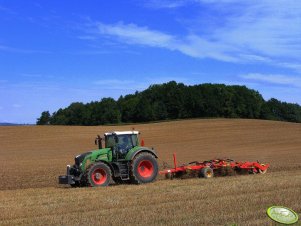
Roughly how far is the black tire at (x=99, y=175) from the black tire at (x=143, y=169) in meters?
0.82

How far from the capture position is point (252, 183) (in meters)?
13.8

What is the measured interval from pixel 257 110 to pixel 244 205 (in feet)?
249

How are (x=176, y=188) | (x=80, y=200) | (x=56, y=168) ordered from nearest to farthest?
1. (x=80, y=200)
2. (x=176, y=188)
3. (x=56, y=168)

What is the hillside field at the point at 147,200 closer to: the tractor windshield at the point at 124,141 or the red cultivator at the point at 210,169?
the red cultivator at the point at 210,169

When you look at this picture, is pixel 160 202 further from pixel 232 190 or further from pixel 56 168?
pixel 56 168

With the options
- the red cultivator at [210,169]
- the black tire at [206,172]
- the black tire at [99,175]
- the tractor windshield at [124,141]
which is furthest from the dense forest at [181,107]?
the black tire at [99,175]

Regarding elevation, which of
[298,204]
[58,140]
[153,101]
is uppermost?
[153,101]

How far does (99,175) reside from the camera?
14.9 metres

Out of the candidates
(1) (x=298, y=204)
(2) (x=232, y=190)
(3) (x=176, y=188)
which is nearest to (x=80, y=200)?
(3) (x=176, y=188)

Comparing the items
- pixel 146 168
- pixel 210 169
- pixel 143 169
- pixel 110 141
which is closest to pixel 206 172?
pixel 210 169

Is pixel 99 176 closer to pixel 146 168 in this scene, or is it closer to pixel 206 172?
pixel 146 168

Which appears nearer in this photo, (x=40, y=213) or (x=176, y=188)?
(x=40, y=213)

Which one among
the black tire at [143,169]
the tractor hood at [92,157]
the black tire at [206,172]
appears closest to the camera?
the tractor hood at [92,157]

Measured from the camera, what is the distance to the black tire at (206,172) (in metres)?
16.7
